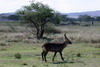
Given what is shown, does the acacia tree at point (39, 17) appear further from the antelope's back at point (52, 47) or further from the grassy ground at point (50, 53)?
the antelope's back at point (52, 47)

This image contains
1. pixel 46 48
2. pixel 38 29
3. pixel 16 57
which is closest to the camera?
pixel 46 48

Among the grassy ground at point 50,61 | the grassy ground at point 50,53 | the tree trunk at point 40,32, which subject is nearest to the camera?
the grassy ground at point 50,61

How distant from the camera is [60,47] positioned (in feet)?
61.7

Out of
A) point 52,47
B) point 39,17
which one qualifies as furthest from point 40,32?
point 52,47

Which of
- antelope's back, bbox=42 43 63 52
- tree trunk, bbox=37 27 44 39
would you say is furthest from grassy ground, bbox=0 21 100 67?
tree trunk, bbox=37 27 44 39

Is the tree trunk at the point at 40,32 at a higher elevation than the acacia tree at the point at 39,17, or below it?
below

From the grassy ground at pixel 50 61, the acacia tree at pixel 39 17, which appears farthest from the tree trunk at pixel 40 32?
the grassy ground at pixel 50 61

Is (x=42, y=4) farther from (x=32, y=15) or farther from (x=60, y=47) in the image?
(x=60, y=47)

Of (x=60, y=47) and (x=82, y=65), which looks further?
(x=60, y=47)

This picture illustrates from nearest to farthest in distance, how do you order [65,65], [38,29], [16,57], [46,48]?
[65,65] → [46,48] → [16,57] → [38,29]

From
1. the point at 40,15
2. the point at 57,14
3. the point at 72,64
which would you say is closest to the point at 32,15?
the point at 40,15

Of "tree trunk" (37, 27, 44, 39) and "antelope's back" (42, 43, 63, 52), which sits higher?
"antelope's back" (42, 43, 63, 52)

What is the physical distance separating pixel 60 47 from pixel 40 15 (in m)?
25.4

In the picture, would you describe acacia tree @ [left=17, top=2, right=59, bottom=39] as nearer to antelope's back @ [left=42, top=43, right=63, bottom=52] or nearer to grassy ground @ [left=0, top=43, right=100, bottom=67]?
grassy ground @ [left=0, top=43, right=100, bottom=67]
